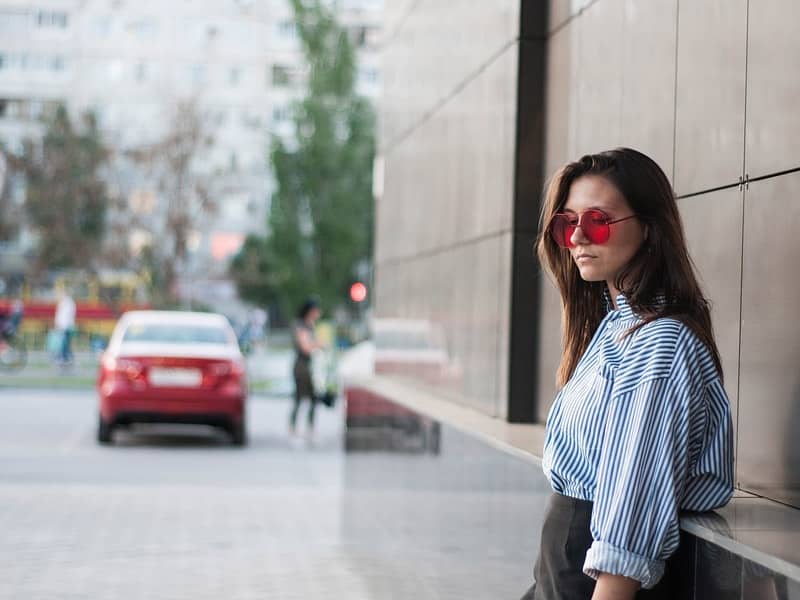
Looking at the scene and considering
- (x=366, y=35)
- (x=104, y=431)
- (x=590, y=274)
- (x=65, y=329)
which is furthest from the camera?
(x=366, y=35)

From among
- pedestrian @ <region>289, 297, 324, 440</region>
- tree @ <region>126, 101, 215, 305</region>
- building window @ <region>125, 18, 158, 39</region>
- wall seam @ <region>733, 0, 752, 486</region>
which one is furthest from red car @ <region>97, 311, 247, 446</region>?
building window @ <region>125, 18, 158, 39</region>

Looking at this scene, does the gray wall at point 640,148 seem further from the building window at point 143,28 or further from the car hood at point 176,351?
the building window at point 143,28

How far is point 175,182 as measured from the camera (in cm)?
4381

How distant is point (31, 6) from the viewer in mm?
74625

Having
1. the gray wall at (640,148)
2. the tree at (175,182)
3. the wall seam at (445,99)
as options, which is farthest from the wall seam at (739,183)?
the tree at (175,182)

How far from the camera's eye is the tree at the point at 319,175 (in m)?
54.0

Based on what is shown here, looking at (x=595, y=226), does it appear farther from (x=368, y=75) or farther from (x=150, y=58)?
(x=368, y=75)

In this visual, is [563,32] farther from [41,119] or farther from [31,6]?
[31,6]

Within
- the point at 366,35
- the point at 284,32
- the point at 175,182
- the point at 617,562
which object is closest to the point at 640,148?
the point at 617,562

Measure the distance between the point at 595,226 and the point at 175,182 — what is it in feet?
138

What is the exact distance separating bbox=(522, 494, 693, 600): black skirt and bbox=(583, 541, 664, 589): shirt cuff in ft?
0.62

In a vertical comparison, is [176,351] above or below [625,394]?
below

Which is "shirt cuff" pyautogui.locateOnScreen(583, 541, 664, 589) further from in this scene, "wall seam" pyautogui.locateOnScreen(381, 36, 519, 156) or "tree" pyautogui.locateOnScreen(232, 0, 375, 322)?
"tree" pyautogui.locateOnScreen(232, 0, 375, 322)

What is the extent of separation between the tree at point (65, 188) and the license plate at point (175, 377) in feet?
107
